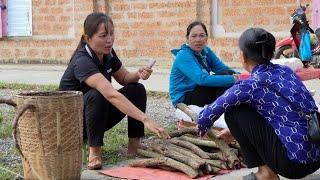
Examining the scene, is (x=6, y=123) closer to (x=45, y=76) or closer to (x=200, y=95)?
(x=200, y=95)

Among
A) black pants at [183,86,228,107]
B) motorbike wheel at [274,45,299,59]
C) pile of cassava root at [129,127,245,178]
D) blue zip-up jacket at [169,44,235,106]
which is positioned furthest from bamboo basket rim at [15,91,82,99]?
motorbike wheel at [274,45,299,59]

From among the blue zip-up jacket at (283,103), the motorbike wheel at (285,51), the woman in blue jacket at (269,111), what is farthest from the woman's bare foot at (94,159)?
the motorbike wheel at (285,51)

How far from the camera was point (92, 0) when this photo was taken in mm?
14250

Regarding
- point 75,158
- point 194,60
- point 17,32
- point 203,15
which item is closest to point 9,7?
point 17,32

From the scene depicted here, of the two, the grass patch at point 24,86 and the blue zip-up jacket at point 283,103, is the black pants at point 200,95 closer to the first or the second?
the blue zip-up jacket at point 283,103

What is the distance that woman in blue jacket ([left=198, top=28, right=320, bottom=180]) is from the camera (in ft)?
12.5

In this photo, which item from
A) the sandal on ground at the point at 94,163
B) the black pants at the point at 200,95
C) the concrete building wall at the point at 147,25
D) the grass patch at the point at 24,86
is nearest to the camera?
the sandal on ground at the point at 94,163


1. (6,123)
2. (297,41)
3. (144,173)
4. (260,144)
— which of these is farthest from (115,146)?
(297,41)

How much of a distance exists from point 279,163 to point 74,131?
143 cm

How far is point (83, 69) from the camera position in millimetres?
4797

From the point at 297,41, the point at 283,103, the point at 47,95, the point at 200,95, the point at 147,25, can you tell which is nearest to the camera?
the point at 283,103

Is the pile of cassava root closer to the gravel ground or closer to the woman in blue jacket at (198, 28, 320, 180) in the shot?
the woman in blue jacket at (198, 28, 320, 180)

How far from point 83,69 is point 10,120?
2936mm

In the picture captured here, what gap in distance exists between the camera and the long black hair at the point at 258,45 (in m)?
3.91
